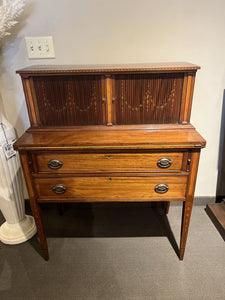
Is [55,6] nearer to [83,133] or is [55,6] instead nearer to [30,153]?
[83,133]

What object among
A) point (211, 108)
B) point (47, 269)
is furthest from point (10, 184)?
point (211, 108)

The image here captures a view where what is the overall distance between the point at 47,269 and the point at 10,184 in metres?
0.60

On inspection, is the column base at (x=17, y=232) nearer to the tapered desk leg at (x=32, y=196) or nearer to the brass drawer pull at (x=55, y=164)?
the tapered desk leg at (x=32, y=196)

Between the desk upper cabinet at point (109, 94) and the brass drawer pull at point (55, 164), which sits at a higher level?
the desk upper cabinet at point (109, 94)

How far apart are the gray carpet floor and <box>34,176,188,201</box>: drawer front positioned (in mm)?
503

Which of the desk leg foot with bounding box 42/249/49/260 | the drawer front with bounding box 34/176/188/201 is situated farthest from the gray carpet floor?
the drawer front with bounding box 34/176/188/201

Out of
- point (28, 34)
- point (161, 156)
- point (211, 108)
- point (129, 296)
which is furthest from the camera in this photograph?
point (211, 108)

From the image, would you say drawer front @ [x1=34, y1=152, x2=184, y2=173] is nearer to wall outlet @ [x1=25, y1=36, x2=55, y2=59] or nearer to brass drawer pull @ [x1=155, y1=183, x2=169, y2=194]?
brass drawer pull @ [x1=155, y1=183, x2=169, y2=194]

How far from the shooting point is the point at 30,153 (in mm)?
1179

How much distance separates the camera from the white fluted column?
1.45 meters

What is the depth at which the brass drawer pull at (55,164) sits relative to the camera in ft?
3.92

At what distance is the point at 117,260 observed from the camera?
150 centimetres

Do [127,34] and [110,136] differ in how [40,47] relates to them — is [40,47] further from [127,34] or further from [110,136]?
[110,136]

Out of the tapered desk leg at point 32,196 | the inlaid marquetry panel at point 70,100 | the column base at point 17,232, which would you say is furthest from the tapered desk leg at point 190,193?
the column base at point 17,232
